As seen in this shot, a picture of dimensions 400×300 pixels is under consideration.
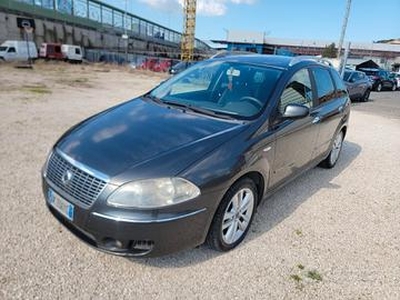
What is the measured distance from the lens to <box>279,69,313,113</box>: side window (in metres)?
3.38

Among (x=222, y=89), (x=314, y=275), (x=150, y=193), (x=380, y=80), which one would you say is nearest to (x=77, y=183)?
(x=150, y=193)

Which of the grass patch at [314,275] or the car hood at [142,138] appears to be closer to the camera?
the car hood at [142,138]

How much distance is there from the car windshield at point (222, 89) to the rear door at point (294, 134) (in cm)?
23

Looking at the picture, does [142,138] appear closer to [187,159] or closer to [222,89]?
[187,159]

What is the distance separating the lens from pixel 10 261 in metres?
2.56

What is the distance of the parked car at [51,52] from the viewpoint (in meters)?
32.3

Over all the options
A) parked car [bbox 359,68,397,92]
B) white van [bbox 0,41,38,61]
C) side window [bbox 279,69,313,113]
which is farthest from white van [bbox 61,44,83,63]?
side window [bbox 279,69,313,113]

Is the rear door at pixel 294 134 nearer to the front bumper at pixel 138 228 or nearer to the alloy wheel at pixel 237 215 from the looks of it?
the alloy wheel at pixel 237 215

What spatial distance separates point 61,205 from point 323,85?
11.8 feet

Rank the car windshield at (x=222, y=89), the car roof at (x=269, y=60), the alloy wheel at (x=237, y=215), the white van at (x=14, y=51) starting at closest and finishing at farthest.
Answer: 1. the alloy wheel at (x=237, y=215)
2. the car windshield at (x=222, y=89)
3. the car roof at (x=269, y=60)
4. the white van at (x=14, y=51)

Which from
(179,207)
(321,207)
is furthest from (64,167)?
(321,207)

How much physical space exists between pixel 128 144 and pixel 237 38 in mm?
93236

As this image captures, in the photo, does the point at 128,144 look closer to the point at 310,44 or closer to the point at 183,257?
the point at 183,257

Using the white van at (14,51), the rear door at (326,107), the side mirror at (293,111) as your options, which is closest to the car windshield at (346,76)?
the rear door at (326,107)
